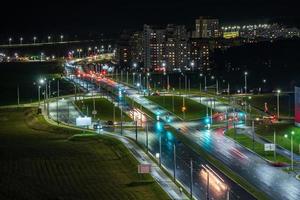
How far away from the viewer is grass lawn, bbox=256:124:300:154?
41659mm

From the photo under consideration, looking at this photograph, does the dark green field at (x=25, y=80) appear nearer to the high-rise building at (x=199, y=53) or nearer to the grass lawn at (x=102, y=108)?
the grass lawn at (x=102, y=108)

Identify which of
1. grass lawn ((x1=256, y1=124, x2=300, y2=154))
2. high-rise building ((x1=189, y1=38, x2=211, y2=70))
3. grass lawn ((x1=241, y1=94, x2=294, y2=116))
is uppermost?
high-rise building ((x1=189, y1=38, x2=211, y2=70))

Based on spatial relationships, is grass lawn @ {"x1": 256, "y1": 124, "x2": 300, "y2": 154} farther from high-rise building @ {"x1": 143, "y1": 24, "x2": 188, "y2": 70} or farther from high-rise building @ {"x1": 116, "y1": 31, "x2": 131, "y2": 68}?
high-rise building @ {"x1": 116, "y1": 31, "x2": 131, "y2": 68}

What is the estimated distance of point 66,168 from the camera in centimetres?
3759

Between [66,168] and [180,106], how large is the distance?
28.4 m

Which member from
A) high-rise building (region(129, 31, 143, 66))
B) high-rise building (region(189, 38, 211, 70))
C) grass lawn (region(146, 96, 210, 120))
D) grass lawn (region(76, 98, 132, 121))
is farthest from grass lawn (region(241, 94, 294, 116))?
high-rise building (region(129, 31, 143, 66))

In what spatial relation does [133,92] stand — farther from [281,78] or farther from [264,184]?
[264,184]

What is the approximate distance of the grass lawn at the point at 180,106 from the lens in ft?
193

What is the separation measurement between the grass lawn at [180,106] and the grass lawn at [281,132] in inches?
374

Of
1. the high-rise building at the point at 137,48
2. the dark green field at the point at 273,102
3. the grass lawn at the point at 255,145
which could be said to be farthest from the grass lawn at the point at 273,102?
the high-rise building at the point at 137,48

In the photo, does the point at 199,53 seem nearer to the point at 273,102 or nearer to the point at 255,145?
the point at 273,102

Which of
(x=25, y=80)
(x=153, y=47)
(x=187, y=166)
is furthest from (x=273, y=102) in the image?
(x=153, y=47)

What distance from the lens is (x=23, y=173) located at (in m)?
36.6

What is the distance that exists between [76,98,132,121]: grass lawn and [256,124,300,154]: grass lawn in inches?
528
